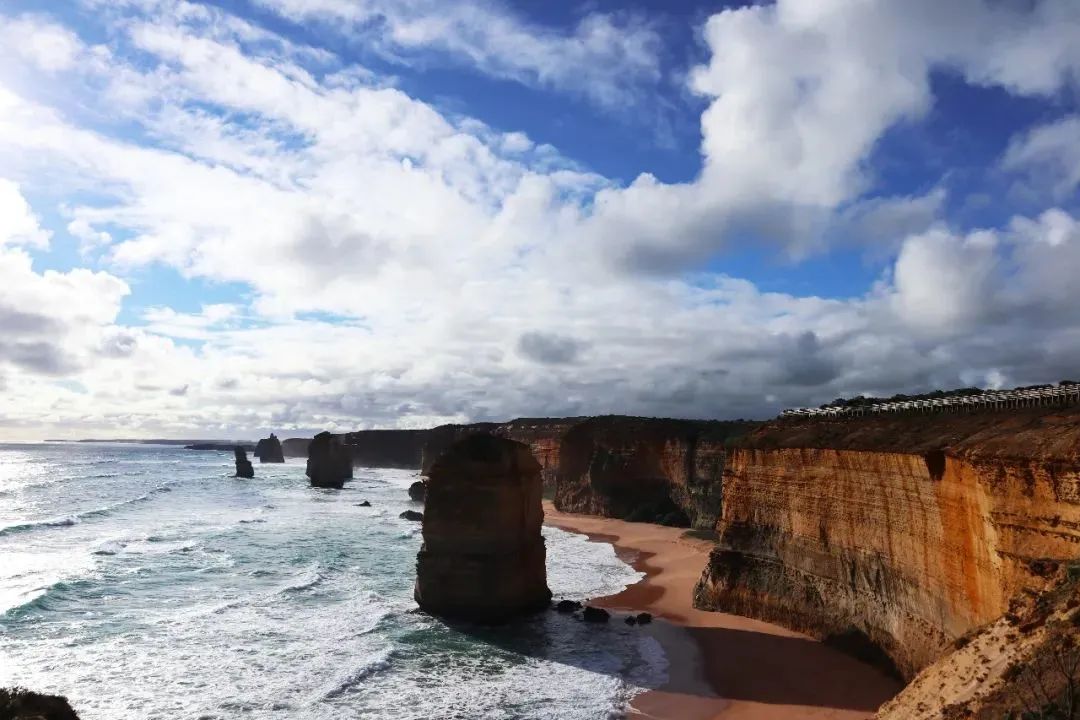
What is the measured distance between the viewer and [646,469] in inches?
2702

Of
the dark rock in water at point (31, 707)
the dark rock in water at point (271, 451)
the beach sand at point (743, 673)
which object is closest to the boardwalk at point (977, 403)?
the beach sand at point (743, 673)

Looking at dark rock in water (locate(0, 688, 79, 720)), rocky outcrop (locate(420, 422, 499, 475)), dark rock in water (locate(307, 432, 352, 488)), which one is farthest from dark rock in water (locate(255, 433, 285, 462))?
Answer: dark rock in water (locate(0, 688, 79, 720))

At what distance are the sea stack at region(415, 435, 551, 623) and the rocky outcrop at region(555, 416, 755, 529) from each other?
34.5 metres

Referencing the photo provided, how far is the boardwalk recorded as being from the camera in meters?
18.2

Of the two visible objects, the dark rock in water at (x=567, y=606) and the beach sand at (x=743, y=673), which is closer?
the beach sand at (x=743, y=673)

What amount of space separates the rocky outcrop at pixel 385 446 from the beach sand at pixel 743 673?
14478 centimetres

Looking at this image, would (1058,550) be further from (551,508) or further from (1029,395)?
(551,508)

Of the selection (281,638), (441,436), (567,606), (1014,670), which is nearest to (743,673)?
(567,606)

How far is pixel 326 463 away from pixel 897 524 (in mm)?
91511

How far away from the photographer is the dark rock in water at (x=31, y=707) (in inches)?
331

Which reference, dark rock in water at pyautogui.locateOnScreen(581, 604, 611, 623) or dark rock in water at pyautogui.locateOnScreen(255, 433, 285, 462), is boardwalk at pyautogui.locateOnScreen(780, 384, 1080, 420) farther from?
dark rock in water at pyautogui.locateOnScreen(255, 433, 285, 462)

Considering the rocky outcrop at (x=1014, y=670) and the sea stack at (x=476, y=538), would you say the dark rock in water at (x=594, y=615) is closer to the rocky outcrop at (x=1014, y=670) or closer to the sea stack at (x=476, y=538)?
the sea stack at (x=476, y=538)

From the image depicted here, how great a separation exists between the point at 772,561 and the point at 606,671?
334 inches

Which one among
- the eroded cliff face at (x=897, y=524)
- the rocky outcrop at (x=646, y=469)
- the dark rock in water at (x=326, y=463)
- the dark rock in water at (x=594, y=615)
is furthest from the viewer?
the dark rock in water at (x=326, y=463)
